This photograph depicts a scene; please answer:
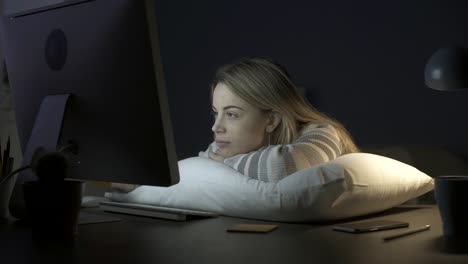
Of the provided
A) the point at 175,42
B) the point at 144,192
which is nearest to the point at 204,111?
the point at 175,42

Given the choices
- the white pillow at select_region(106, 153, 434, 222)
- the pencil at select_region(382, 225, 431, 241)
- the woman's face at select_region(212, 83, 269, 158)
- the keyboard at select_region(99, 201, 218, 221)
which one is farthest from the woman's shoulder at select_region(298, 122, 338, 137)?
the pencil at select_region(382, 225, 431, 241)

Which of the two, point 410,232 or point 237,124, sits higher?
point 237,124

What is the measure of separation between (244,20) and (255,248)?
191 cm

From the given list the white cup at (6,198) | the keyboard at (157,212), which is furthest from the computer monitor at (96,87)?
the keyboard at (157,212)

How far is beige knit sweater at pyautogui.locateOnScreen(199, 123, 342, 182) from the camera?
1.46 meters

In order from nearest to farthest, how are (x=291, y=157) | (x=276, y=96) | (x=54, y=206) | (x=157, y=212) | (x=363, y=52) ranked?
(x=54, y=206)
(x=157, y=212)
(x=291, y=157)
(x=276, y=96)
(x=363, y=52)

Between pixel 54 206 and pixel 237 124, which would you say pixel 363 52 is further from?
pixel 54 206

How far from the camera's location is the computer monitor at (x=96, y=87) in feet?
3.28

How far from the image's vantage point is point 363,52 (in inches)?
89.6

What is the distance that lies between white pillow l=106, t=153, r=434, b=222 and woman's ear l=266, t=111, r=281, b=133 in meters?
0.37

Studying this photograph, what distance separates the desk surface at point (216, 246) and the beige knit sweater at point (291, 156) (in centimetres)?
33

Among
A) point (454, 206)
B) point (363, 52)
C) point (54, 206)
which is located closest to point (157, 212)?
point (54, 206)

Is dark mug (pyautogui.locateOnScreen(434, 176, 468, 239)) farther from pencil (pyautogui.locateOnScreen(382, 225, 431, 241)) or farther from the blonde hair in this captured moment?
the blonde hair

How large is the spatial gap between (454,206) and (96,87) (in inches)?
24.2
